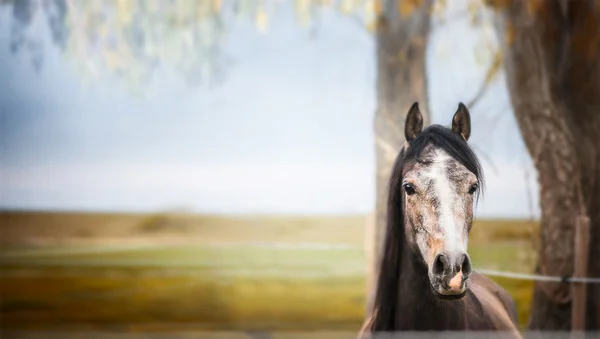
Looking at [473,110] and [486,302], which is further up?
[473,110]

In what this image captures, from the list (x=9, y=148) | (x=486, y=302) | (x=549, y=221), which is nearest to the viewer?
(x=486, y=302)

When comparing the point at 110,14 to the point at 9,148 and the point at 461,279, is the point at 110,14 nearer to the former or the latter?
the point at 9,148

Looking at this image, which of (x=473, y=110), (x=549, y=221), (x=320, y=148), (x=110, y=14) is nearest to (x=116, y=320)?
(x=320, y=148)

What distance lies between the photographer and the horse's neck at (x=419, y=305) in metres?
1.85

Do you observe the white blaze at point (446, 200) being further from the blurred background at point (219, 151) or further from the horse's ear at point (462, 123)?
the blurred background at point (219, 151)

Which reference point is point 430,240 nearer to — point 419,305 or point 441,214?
point 441,214

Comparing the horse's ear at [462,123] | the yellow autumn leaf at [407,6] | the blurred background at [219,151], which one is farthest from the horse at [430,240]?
the yellow autumn leaf at [407,6]

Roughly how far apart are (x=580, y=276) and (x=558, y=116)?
72 centimetres

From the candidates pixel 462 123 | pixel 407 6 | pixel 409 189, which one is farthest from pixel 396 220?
pixel 407 6

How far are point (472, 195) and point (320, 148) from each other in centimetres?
93

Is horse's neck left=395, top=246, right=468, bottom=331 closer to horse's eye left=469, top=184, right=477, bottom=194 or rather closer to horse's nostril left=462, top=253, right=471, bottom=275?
horse's nostril left=462, top=253, right=471, bottom=275

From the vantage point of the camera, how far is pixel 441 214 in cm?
181

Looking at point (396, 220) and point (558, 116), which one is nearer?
point (396, 220)

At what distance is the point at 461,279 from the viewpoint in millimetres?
1766
